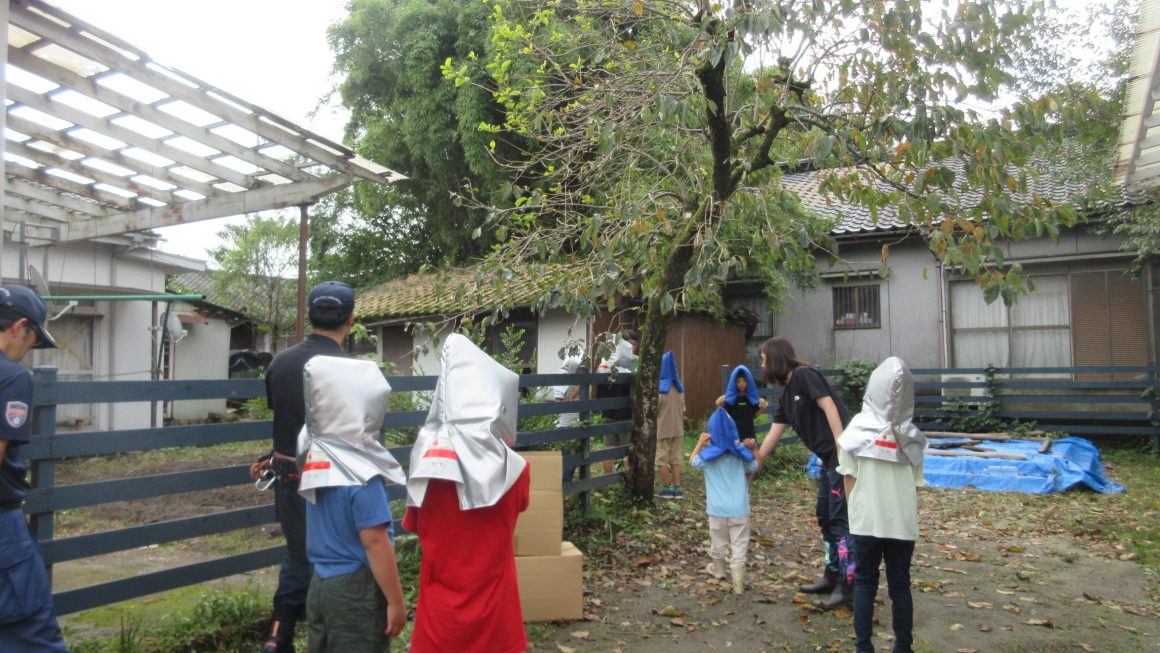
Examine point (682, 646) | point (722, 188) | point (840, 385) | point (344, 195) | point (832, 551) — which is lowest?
point (682, 646)

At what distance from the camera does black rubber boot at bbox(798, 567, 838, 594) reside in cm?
596

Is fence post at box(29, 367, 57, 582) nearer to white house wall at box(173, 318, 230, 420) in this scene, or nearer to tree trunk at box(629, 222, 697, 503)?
tree trunk at box(629, 222, 697, 503)

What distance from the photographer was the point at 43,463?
368 centimetres

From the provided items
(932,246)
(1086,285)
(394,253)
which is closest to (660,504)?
(932,246)

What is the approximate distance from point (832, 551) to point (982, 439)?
317 inches

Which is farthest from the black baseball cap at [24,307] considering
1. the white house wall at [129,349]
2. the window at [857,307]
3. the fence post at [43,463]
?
the window at [857,307]

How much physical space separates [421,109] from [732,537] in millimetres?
13070

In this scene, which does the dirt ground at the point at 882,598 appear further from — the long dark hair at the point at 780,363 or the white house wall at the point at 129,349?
the white house wall at the point at 129,349

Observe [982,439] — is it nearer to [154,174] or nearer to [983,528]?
[983,528]

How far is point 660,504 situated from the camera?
27.9 feet

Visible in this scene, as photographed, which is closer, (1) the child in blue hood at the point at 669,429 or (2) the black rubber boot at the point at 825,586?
(2) the black rubber boot at the point at 825,586

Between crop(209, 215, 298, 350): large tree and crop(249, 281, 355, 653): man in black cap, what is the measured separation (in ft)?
64.3

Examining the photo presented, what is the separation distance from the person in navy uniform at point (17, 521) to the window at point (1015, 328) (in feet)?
49.4

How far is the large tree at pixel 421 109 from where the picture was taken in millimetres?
16188
